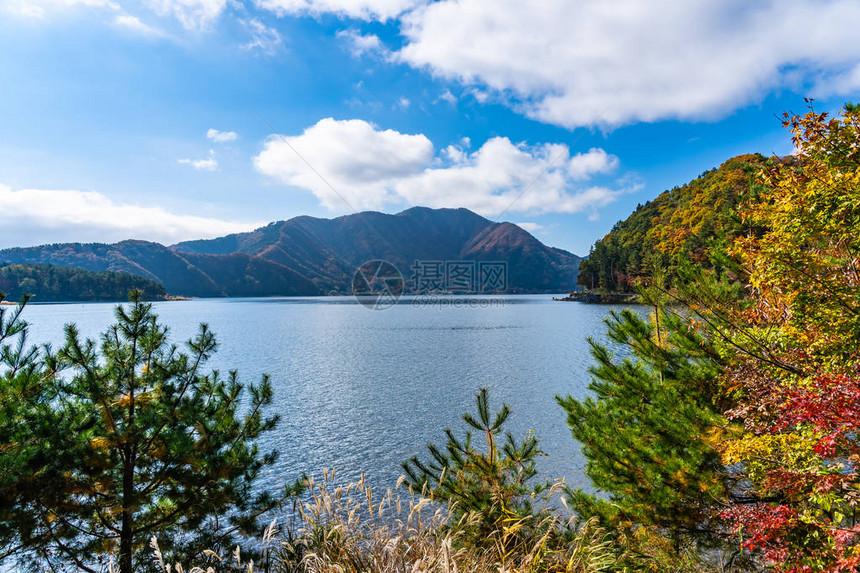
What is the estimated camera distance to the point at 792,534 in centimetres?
488

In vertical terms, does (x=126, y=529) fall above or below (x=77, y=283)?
below

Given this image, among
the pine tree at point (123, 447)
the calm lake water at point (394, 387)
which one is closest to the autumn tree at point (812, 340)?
the pine tree at point (123, 447)

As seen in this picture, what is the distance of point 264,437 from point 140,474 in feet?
43.8

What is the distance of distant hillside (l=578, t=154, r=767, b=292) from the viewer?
67.4m

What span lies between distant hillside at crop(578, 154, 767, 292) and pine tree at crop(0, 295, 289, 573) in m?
68.7

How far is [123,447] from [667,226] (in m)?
105

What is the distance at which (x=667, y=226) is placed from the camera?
9200cm

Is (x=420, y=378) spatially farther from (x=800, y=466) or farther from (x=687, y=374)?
(x=800, y=466)

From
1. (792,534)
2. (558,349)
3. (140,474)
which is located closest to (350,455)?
(140,474)

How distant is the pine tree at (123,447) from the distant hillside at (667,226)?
6865 centimetres

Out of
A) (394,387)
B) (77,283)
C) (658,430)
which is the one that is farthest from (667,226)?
(77,283)

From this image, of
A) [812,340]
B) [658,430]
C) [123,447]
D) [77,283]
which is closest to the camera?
[812,340]

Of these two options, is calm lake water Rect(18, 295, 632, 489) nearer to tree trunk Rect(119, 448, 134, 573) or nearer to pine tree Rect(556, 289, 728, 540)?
pine tree Rect(556, 289, 728, 540)

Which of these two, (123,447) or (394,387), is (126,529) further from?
(394,387)
